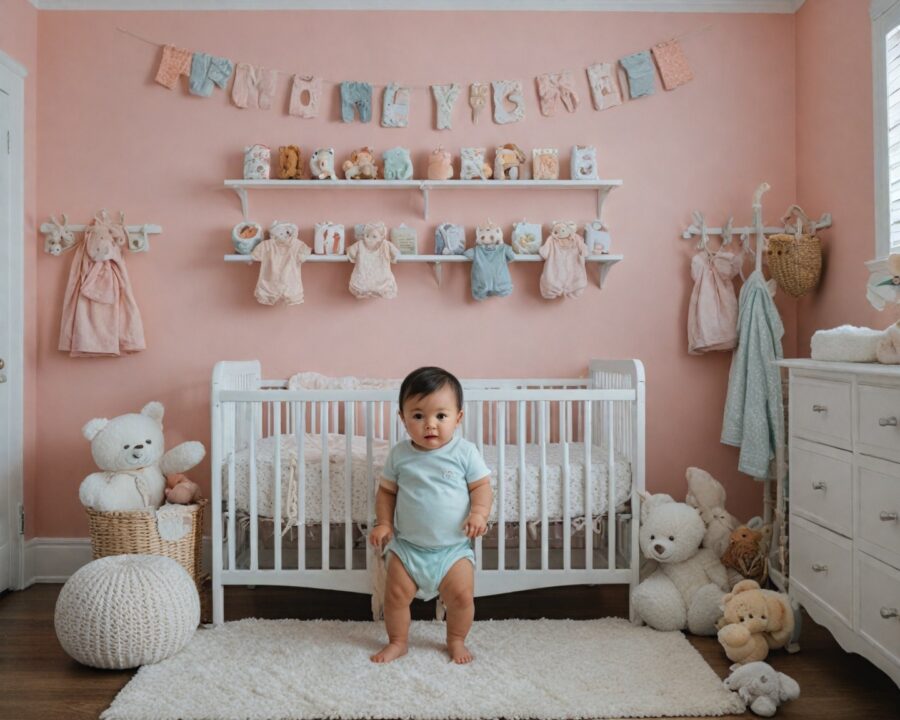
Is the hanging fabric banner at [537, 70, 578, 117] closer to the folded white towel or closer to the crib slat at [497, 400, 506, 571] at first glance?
the crib slat at [497, 400, 506, 571]

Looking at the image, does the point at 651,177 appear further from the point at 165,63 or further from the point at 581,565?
the point at 165,63

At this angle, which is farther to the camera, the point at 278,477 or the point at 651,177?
the point at 651,177

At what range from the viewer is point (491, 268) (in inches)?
119

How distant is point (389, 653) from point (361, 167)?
1792 mm

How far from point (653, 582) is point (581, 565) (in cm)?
42

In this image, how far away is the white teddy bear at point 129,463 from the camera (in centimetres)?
256

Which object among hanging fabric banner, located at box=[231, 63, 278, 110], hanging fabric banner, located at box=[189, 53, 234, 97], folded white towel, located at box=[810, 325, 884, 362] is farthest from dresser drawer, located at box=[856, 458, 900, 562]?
hanging fabric banner, located at box=[189, 53, 234, 97]

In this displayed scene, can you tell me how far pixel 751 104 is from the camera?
3158mm

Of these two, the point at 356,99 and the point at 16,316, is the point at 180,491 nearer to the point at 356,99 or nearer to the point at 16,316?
the point at 16,316

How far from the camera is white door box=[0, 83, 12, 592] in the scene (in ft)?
9.44

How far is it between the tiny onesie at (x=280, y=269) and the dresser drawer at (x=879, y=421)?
1984mm

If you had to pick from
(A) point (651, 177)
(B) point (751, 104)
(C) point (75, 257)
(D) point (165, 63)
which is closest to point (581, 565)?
(A) point (651, 177)

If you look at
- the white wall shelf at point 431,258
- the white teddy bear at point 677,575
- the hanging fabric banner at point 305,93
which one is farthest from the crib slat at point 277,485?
the hanging fabric banner at point 305,93

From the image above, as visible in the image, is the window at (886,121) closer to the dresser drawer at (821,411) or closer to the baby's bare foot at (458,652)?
the dresser drawer at (821,411)
